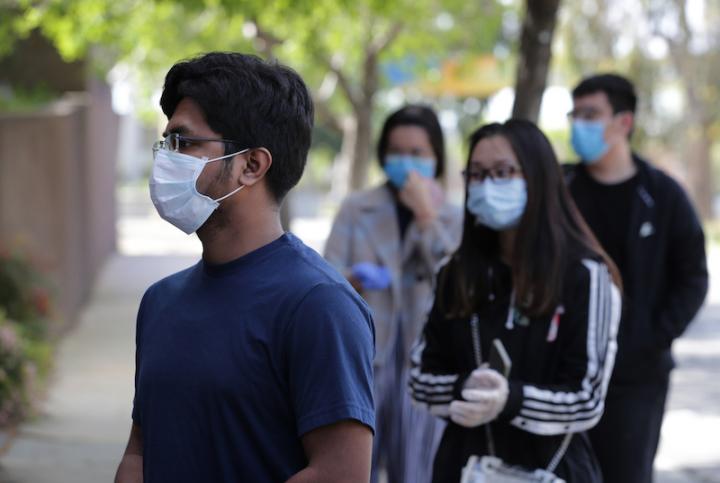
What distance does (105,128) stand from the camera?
1984cm

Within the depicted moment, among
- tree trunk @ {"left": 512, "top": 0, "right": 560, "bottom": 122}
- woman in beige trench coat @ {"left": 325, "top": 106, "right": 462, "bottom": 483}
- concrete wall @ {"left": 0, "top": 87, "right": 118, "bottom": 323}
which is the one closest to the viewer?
woman in beige trench coat @ {"left": 325, "top": 106, "right": 462, "bottom": 483}

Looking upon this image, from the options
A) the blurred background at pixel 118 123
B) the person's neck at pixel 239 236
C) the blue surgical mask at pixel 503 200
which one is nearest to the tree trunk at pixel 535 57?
the blurred background at pixel 118 123

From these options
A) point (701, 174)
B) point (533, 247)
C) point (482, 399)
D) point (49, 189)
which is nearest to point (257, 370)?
point (482, 399)

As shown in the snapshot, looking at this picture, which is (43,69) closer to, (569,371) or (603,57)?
(569,371)

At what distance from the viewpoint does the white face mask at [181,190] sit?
2461 mm

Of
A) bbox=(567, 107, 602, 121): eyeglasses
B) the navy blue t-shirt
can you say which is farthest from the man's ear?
bbox=(567, 107, 602, 121): eyeglasses

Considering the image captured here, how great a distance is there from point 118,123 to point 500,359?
67.8 ft

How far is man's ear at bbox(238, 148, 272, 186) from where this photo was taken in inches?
96.3

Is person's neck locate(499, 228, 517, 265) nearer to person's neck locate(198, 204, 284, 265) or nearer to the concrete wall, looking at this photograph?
person's neck locate(198, 204, 284, 265)

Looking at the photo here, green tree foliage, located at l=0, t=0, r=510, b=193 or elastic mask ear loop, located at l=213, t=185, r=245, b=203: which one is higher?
green tree foliage, located at l=0, t=0, r=510, b=193

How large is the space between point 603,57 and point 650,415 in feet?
84.7

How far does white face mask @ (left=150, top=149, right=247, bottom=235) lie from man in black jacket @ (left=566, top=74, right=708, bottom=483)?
2490 millimetres

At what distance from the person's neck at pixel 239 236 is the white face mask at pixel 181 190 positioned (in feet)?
0.14

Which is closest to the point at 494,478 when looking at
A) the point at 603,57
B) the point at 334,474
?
the point at 334,474
